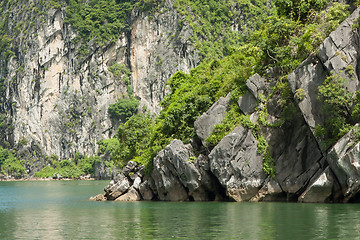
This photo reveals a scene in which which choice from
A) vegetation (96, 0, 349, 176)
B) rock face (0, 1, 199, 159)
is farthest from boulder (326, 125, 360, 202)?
rock face (0, 1, 199, 159)

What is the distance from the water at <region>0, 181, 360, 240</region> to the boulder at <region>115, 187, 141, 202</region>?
10.4 meters

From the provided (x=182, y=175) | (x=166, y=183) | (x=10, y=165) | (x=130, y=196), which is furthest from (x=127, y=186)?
(x=10, y=165)

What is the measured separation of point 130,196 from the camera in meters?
49.9

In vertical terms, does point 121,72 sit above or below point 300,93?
above

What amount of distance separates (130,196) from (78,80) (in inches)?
4642

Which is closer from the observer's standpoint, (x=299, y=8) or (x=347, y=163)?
(x=347, y=163)

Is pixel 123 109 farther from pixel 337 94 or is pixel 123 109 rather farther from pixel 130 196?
pixel 337 94

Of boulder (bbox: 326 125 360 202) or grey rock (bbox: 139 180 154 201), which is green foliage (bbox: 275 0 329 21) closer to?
boulder (bbox: 326 125 360 202)

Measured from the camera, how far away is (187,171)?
4438 centimetres

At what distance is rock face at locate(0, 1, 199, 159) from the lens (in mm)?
159250

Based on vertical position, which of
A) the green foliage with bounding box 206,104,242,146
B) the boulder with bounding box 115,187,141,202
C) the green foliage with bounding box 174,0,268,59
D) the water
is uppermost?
the green foliage with bounding box 174,0,268,59

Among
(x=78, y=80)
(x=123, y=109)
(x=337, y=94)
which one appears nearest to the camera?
(x=337, y=94)

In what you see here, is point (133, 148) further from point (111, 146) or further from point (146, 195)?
point (111, 146)

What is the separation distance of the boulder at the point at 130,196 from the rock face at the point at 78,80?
349ft
